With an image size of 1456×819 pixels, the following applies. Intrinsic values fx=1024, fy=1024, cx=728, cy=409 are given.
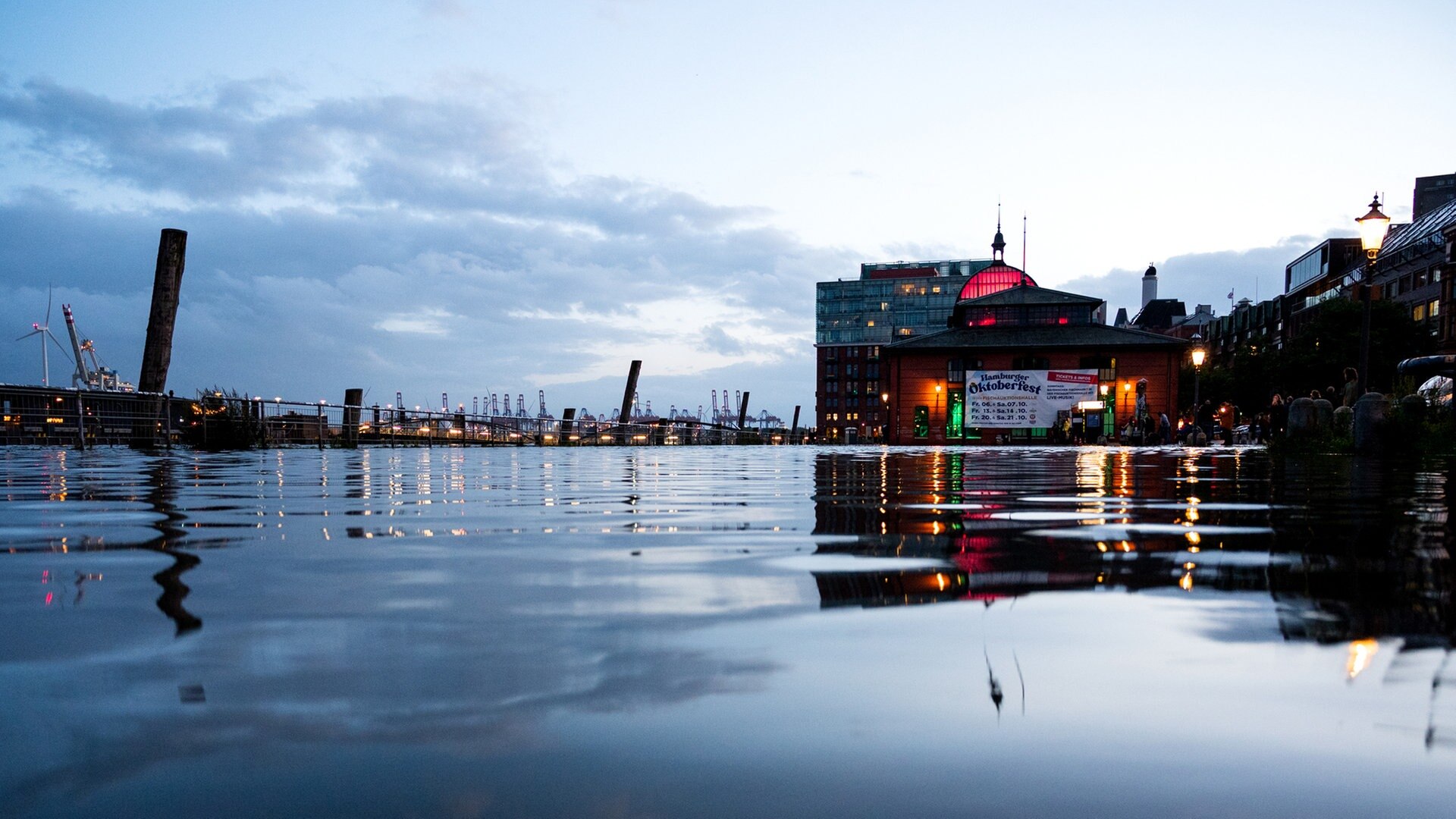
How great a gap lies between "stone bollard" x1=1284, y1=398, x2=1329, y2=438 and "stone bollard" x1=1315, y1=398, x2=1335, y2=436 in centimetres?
6

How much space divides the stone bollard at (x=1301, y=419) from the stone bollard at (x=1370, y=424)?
307cm

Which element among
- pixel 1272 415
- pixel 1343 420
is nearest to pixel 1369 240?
pixel 1343 420

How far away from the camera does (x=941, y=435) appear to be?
5875cm

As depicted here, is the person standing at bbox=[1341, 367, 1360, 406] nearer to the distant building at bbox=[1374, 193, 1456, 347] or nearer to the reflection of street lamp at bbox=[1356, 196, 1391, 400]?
the reflection of street lamp at bbox=[1356, 196, 1391, 400]

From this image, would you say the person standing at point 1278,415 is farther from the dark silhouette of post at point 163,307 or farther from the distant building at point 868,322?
the distant building at point 868,322

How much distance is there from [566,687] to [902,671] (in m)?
0.52

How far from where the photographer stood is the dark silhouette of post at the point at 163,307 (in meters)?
16.7

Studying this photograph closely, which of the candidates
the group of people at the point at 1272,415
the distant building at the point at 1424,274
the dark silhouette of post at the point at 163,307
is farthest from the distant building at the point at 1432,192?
the dark silhouette of post at the point at 163,307

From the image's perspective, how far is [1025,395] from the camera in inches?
2136

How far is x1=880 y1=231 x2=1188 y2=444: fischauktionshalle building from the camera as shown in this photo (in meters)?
54.1

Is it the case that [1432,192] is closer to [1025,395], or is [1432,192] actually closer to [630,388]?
[1025,395]

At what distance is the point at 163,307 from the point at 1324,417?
19982 millimetres

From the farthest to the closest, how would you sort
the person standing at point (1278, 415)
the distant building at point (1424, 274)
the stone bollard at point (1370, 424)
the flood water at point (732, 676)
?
the distant building at point (1424, 274)
the person standing at point (1278, 415)
the stone bollard at point (1370, 424)
the flood water at point (732, 676)

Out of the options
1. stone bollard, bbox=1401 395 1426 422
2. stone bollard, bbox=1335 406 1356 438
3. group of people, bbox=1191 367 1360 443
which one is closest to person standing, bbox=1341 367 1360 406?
group of people, bbox=1191 367 1360 443
